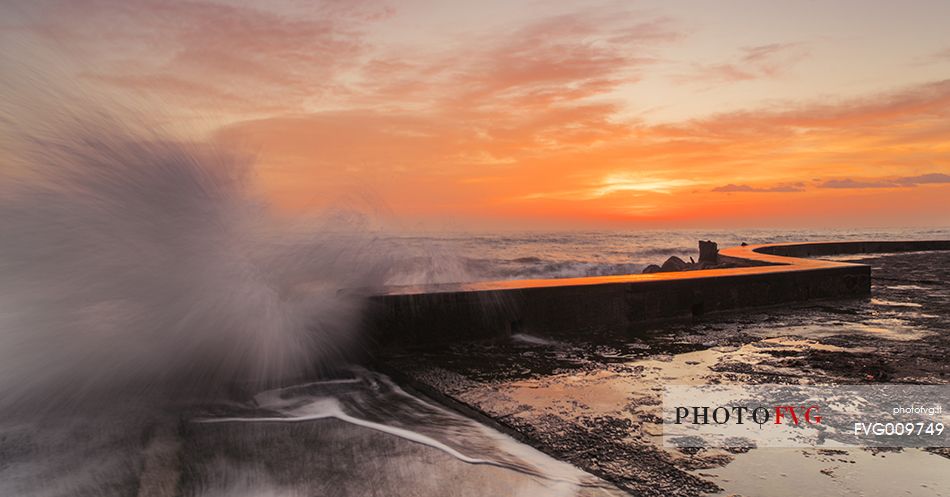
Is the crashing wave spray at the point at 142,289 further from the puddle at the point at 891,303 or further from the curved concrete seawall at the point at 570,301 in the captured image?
the puddle at the point at 891,303

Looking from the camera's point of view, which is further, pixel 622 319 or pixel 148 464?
pixel 622 319

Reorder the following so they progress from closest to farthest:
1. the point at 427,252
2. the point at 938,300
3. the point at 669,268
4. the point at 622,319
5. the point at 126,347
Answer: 1. the point at 126,347
2. the point at 622,319
3. the point at 427,252
4. the point at 938,300
5. the point at 669,268

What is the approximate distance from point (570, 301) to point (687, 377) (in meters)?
1.80

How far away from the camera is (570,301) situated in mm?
5227

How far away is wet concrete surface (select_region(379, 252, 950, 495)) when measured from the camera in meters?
2.15

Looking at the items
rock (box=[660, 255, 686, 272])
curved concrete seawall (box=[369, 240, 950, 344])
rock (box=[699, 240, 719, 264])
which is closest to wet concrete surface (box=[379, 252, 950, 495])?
curved concrete seawall (box=[369, 240, 950, 344])

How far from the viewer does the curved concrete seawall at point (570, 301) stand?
15.2ft

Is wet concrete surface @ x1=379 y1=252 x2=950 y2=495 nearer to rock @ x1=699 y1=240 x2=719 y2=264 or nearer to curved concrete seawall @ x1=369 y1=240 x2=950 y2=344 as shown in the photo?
curved concrete seawall @ x1=369 y1=240 x2=950 y2=344

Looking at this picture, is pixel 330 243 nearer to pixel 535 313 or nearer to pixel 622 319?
pixel 535 313

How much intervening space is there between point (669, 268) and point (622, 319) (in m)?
8.25

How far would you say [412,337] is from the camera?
4.62 meters

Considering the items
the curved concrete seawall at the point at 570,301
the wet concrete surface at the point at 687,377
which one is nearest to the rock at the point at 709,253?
the curved concrete seawall at the point at 570,301

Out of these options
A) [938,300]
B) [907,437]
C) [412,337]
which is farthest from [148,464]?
[938,300]

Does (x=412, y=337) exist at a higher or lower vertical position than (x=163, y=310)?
lower
